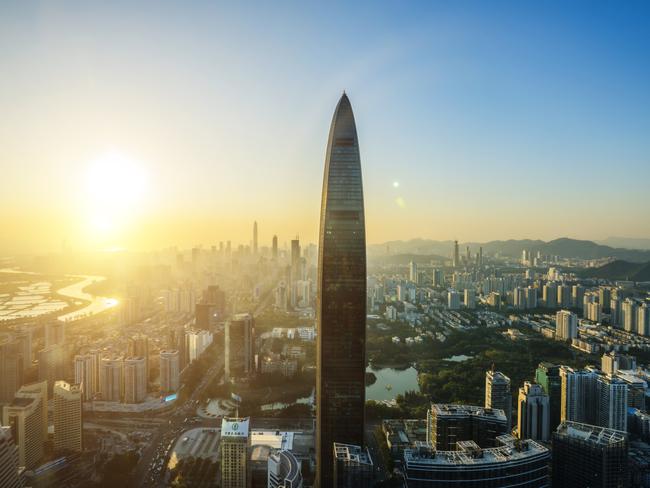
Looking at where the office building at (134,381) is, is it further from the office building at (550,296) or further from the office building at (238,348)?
the office building at (550,296)

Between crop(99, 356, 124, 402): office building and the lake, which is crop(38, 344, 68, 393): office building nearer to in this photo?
crop(99, 356, 124, 402): office building

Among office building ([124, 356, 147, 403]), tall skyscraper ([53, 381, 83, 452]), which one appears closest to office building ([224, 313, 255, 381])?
office building ([124, 356, 147, 403])

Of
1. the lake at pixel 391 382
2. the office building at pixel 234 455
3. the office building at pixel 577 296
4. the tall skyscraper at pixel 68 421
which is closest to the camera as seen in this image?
the office building at pixel 234 455

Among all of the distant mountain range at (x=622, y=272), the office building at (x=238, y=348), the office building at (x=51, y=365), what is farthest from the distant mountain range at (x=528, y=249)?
the office building at (x=51, y=365)

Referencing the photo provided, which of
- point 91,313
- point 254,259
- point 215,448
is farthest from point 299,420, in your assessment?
point 254,259

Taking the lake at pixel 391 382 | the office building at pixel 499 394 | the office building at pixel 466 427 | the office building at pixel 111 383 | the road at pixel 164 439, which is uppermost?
the office building at pixel 466 427

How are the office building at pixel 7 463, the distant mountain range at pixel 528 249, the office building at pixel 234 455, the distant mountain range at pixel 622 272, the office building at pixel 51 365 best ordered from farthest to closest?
the distant mountain range at pixel 528 249 → the distant mountain range at pixel 622 272 → the office building at pixel 51 365 → the office building at pixel 234 455 → the office building at pixel 7 463

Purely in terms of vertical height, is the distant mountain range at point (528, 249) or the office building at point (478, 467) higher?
the distant mountain range at point (528, 249)
